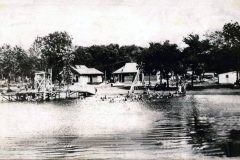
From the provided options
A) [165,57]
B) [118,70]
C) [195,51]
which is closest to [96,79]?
[118,70]

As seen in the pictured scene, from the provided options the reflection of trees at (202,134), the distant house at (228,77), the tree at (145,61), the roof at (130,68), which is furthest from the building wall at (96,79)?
the distant house at (228,77)

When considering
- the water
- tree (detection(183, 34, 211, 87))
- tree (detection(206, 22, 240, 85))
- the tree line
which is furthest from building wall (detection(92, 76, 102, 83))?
tree (detection(206, 22, 240, 85))

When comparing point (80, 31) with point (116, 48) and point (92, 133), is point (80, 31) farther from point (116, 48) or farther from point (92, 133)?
point (92, 133)

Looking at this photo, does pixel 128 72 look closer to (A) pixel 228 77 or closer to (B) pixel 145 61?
(B) pixel 145 61

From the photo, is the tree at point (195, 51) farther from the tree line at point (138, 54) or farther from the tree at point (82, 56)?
the tree at point (82, 56)

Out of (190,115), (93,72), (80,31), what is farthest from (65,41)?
(190,115)
